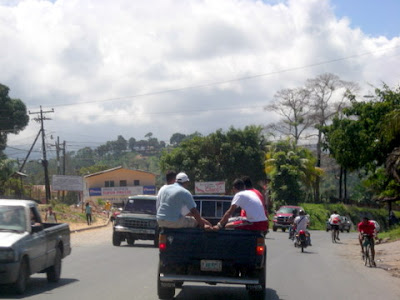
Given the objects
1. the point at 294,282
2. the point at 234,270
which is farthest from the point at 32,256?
the point at 294,282

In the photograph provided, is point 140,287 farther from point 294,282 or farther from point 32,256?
point 294,282

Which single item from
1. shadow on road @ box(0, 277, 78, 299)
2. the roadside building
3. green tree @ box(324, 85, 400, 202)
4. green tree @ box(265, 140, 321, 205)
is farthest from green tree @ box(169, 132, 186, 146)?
shadow on road @ box(0, 277, 78, 299)

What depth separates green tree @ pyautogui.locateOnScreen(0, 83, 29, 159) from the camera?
7494cm

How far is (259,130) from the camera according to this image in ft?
233

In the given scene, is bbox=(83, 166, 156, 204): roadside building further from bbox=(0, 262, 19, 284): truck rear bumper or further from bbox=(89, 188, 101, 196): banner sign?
bbox=(0, 262, 19, 284): truck rear bumper

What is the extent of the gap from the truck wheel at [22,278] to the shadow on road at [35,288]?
0.11 metres

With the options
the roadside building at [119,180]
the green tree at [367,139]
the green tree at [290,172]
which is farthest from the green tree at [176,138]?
the green tree at [367,139]

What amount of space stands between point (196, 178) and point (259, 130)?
884 centimetres

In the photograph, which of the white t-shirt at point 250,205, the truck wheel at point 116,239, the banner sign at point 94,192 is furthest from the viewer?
the banner sign at point 94,192

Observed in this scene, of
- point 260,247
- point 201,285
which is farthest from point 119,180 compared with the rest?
point 260,247

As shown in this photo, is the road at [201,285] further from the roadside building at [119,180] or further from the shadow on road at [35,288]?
the roadside building at [119,180]

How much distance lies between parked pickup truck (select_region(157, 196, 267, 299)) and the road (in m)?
1.30

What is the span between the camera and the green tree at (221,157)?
225 feet

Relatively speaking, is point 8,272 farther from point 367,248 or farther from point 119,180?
point 119,180
